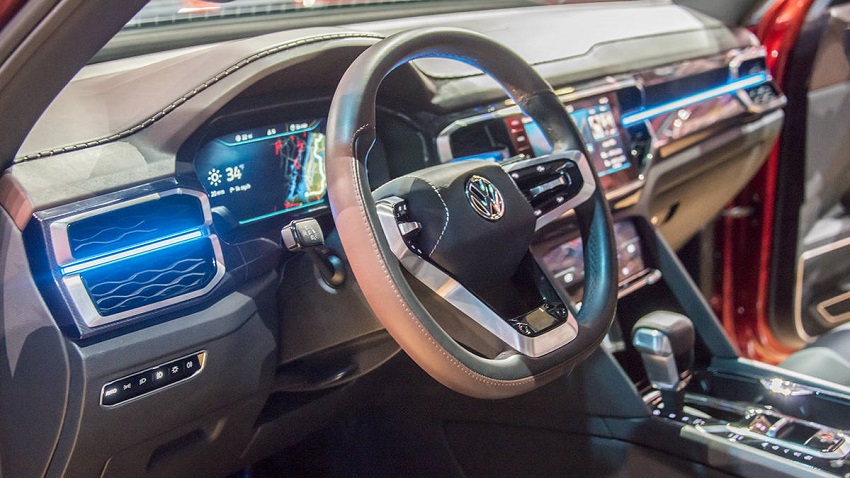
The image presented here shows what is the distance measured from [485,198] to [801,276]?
5.71 ft

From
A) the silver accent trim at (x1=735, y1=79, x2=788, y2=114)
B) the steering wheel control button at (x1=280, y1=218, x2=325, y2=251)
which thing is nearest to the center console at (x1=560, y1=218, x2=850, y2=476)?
the silver accent trim at (x1=735, y1=79, x2=788, y2=114)

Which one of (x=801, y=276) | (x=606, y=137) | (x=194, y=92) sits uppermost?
(x=194, y=92)

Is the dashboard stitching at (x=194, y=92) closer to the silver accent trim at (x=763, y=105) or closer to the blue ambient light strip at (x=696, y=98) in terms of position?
the blue ambient light strip at (x=696, y=98)

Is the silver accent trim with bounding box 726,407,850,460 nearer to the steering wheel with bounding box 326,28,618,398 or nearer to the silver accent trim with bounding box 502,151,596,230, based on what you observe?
the steering wheel with bounding box 326,28,618,398

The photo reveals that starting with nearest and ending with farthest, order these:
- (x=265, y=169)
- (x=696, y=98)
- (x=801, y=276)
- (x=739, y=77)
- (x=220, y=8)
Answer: (x=265, y=169)
(x=220, y=8)
(x=696, y=98)
(x=739, y=77)
(x=801, y=276)

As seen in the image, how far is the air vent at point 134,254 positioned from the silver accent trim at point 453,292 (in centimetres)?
29

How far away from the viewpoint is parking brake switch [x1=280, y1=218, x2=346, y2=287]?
3.36ft

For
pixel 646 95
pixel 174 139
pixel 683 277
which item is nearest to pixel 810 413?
pixel 683 277

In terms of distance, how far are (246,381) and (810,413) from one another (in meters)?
1.04

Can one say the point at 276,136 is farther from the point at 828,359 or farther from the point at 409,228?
the point at 828,359

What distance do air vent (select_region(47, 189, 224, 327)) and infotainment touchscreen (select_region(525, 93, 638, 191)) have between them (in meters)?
0.88

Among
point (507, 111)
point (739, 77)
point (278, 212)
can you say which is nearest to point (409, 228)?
point (278, 212)

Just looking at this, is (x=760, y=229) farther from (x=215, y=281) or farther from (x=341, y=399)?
(x=215, y=281)

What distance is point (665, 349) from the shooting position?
4.77ft
